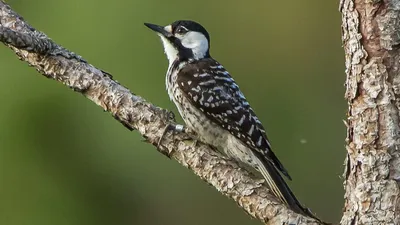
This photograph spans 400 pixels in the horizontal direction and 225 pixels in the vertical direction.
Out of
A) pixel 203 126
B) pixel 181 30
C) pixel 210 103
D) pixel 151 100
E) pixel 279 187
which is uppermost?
pixel 181 30

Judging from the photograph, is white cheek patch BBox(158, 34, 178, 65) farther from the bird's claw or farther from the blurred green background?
the blurred green background

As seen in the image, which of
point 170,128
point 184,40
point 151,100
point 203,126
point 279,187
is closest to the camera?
point 279,187

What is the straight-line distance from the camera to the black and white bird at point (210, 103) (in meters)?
2.91

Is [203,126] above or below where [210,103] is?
below

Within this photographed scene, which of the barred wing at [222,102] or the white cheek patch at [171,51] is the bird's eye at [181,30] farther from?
the barred wing at [222,102]

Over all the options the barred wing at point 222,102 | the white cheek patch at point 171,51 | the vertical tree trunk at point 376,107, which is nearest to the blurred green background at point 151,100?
the white cheek patch at point 171,51

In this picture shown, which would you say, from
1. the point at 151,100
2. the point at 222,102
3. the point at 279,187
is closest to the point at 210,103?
the point at 222,102

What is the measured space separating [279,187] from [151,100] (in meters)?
2.23

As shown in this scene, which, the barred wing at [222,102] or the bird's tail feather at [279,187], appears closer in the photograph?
the bird's tail feather at [279,187]

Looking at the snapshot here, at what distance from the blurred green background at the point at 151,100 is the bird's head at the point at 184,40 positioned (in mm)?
1165

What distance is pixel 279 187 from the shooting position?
253cm

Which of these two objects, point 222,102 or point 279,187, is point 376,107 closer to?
point 279,187

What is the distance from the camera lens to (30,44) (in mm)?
2762

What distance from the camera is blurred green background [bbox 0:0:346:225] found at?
185 inches
